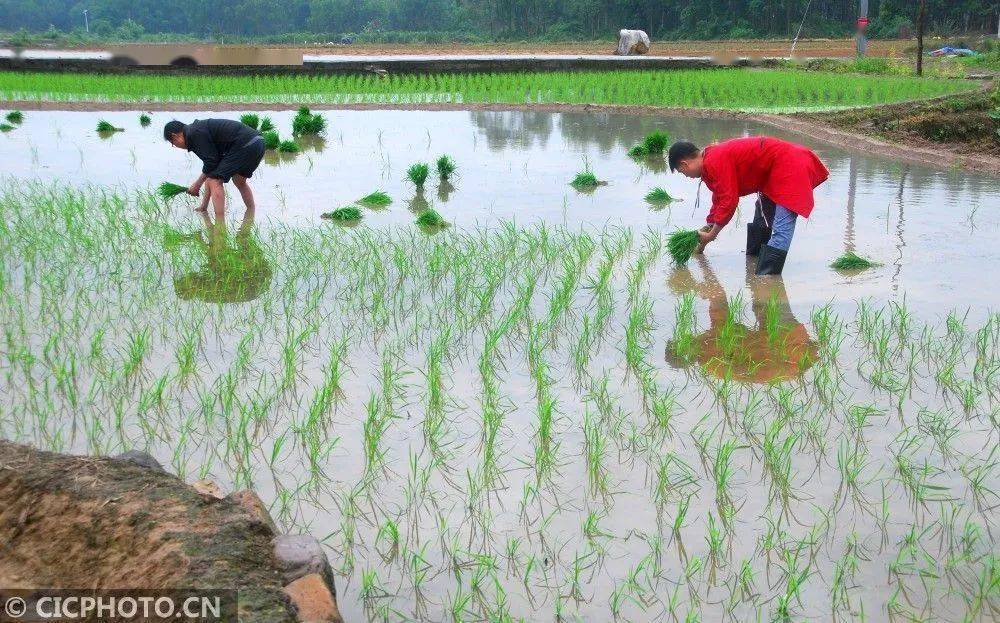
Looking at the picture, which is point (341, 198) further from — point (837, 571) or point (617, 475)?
point (837, 571)

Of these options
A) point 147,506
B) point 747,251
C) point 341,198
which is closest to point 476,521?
point 147,506

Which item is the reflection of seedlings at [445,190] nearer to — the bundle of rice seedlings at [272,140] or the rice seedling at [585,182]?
the rice seedling at [585,182]

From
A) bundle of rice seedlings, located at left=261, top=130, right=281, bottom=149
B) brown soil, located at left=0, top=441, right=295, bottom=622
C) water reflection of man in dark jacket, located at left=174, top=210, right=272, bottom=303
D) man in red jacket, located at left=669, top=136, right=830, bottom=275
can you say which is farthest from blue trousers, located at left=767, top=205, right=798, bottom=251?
bundle of rice seedlings, located at left=261, top=130, right=281, bottom=149

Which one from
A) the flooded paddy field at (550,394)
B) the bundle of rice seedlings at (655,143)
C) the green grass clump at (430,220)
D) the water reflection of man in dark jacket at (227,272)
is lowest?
the flooded paddy field at (550,394)

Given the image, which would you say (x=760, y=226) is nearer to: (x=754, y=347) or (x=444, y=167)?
(x=754, y=347)

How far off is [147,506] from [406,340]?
6.67ft

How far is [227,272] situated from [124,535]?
3326 mm

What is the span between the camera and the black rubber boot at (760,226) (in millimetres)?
5742

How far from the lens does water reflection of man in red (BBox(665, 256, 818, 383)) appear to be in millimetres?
4051

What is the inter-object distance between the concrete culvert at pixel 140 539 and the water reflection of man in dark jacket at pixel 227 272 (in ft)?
7.95

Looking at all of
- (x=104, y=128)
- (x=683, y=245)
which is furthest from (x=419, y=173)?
(x=104, y=128)

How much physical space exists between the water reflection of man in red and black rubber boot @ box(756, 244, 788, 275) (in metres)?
0.43

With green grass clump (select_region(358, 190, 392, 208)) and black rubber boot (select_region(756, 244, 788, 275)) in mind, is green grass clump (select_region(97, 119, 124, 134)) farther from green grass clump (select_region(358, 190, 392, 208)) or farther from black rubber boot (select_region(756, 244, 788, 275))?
black rubber boot (select_region(756, 244, 788, 275))

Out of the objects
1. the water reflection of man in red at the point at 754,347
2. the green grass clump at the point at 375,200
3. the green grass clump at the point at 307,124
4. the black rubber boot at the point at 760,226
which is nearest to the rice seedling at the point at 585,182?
the green grass clump at the point at 375,200
